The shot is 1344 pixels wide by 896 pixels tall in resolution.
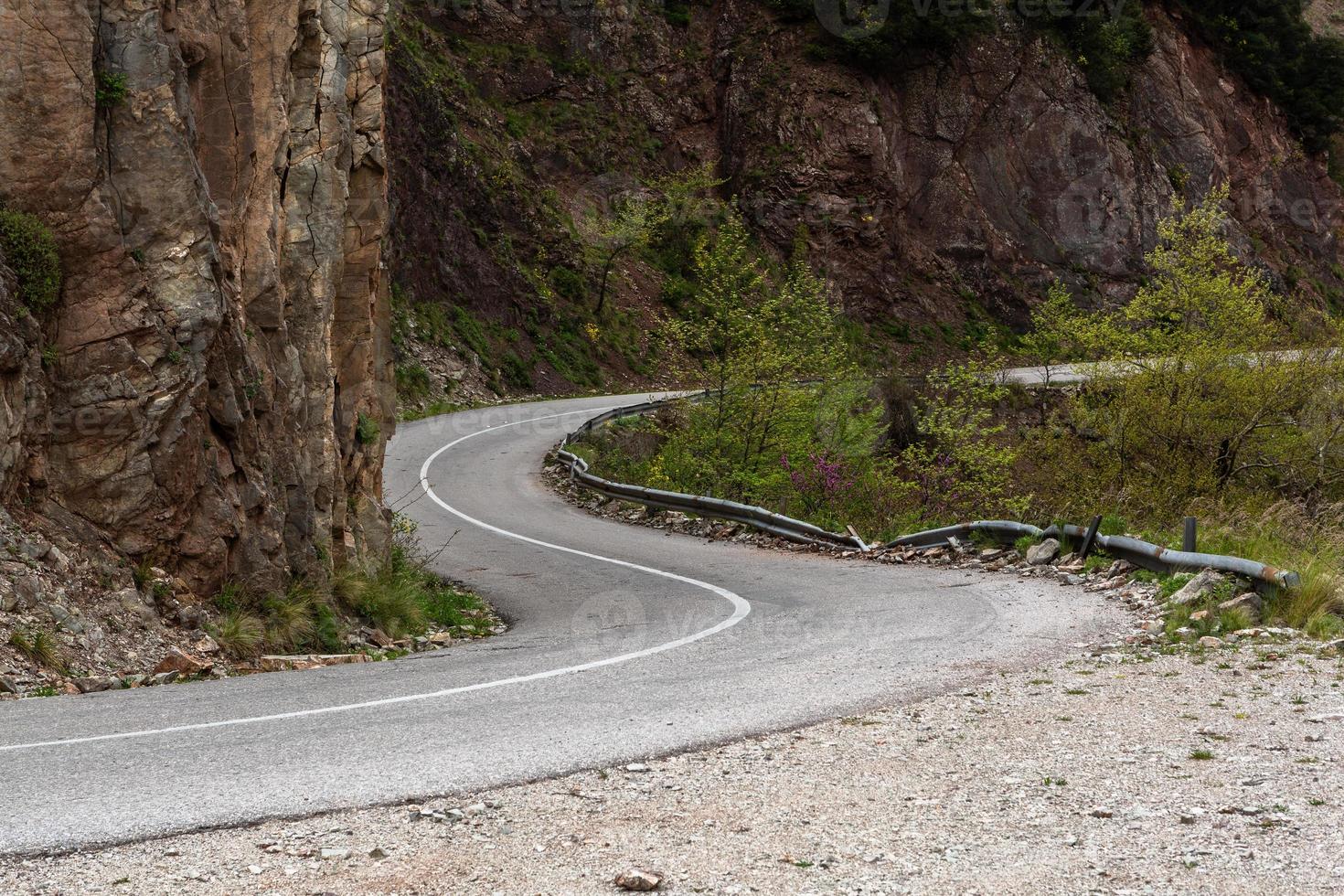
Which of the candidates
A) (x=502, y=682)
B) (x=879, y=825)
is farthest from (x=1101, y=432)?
(x=879, y=825)

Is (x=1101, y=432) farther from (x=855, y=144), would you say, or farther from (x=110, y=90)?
(x=855, y=144)

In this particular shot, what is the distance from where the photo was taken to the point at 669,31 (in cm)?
5772

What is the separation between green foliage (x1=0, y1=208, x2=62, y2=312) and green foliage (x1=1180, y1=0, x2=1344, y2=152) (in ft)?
228

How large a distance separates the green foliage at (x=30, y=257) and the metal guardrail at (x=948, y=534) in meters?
10.8

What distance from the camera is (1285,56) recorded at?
66500 millimetres

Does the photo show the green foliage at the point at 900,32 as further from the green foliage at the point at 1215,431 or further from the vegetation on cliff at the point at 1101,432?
the green foliage at the point at 1215,431

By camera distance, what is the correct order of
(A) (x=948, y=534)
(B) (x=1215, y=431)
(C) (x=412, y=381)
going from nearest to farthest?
(A) (x=948, y=534) → (B) (x=1215, y=431) → (C) (x=412, y=381)

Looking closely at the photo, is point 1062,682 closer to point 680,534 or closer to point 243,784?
point 243,784

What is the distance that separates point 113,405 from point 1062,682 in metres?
8.35

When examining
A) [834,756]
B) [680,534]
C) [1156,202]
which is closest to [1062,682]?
[834,756]

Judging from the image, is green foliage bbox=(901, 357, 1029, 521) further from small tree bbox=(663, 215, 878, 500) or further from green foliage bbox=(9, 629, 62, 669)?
green foliage bbox=(9, 629, 62, 669)

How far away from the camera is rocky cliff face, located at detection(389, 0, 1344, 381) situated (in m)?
53.4

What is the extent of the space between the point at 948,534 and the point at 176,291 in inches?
392

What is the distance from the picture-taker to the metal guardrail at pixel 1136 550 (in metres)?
9.59
